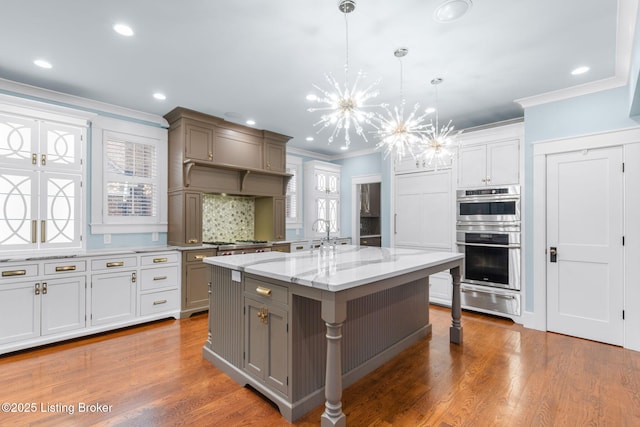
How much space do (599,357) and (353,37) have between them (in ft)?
12.1

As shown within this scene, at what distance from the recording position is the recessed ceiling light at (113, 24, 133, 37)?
2396mm

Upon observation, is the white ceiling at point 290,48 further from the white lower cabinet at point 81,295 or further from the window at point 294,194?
the window at point 294,194

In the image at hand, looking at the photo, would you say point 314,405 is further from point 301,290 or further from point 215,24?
point 215,24

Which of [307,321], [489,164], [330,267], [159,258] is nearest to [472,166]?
[489,164]

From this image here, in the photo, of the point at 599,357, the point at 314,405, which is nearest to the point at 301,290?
the point at 314,405

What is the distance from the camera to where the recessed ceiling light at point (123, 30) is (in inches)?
94.3

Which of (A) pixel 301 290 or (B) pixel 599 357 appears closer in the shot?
(A) pixel 301 290

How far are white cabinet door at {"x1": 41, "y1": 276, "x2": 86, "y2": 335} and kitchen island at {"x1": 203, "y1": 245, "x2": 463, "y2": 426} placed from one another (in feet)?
5.32

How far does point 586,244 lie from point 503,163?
1.29m

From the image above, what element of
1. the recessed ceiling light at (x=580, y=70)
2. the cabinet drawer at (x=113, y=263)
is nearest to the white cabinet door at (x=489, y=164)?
the recessed ceiling light at (x=580, y=70)

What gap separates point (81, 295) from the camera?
3.37 meters

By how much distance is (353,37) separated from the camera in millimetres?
2525

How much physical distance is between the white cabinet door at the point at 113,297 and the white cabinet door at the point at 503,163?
471cm

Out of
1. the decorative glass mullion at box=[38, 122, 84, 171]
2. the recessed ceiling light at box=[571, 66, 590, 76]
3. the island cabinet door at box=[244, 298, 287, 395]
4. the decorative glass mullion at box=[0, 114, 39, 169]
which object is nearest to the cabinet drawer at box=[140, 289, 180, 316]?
the decorative glass mullion at box=[38, 122, 84, 171]
